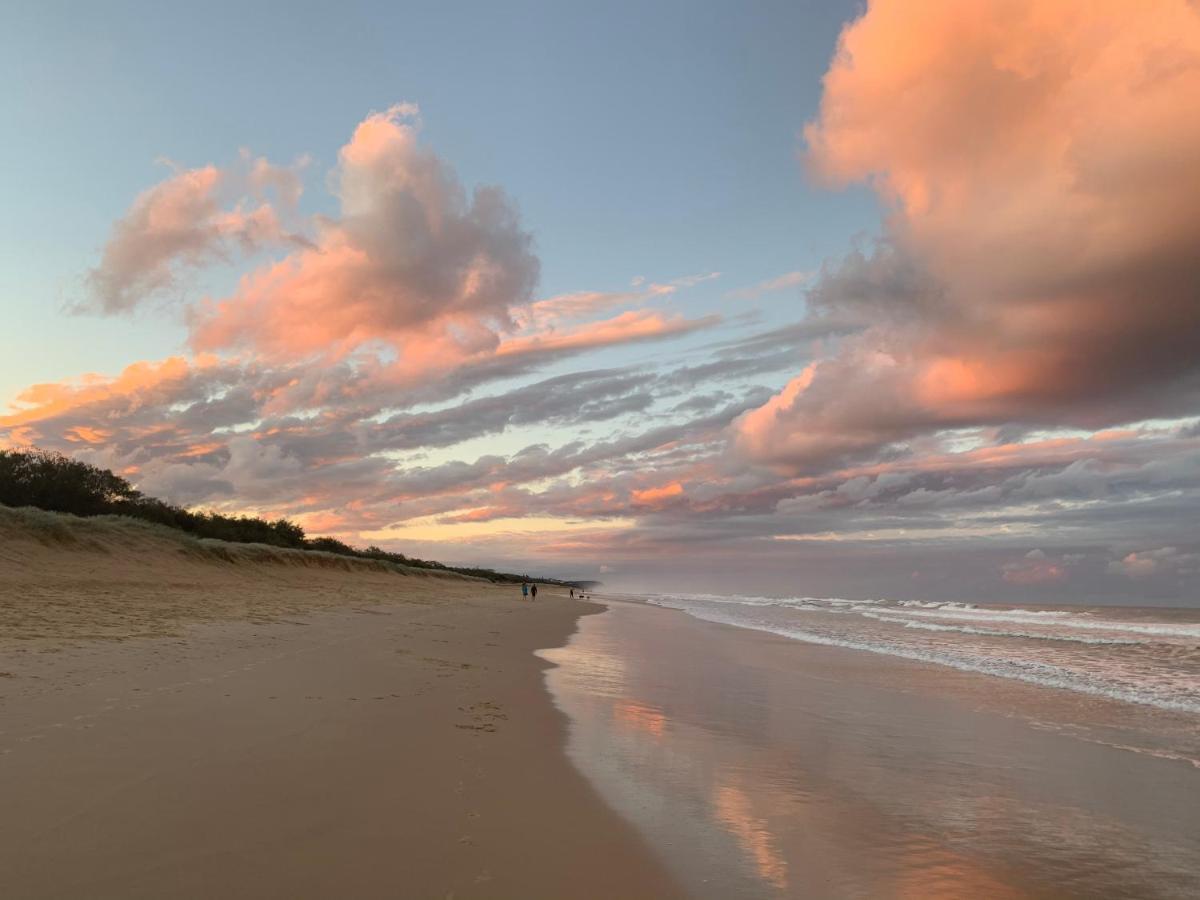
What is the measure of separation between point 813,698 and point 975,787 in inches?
247

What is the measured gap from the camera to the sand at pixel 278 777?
4.57 m

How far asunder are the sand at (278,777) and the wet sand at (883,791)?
77 centimetres

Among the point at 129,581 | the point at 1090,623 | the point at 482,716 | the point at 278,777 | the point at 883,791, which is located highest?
the point at 129,581

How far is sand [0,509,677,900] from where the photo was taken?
180 inches

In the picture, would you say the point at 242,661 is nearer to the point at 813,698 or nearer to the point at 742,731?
the point at 742,731

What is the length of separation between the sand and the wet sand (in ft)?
2.52

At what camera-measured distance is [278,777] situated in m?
6.48

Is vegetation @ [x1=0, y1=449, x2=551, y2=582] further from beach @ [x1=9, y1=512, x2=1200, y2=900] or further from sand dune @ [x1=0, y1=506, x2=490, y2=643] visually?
beach @ [x1=9, y1=512, x2=1200, y2=900]

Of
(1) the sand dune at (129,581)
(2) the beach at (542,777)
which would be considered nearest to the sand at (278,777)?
(2) the beach at (542,777)

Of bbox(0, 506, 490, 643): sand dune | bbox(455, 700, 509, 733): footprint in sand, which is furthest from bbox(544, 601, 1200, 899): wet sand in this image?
bbox(0, 506, 490, 643): sand dune

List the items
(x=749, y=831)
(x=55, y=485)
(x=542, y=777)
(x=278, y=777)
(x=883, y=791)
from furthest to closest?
(x=55, y=485), (x=883, y=791), (x=542, y=777), (x=278, y=777), (x=749, y=831)

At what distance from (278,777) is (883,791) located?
634 cm

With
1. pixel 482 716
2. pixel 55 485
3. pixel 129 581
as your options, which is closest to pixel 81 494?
pixel 55 485

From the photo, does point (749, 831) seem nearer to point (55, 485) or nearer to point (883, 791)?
point (883, 791)
